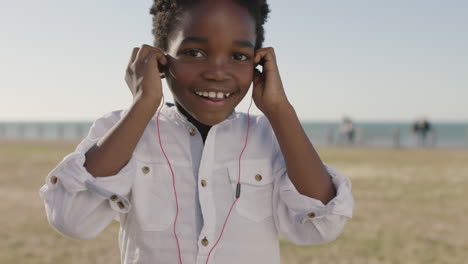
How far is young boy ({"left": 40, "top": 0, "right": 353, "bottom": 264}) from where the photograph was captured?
6.36ft

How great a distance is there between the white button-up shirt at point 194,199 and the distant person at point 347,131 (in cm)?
3079

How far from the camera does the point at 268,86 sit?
204 cm

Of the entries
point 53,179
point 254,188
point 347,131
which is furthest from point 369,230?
point 347,131

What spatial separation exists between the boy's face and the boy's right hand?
0.07 m

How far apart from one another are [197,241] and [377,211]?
7.69 m

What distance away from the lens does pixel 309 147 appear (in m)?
2.01

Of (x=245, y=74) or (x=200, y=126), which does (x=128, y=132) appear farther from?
(x=245, y=74)

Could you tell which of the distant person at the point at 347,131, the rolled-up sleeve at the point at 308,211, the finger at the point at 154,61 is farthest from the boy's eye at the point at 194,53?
the distant person at the point at 347,131

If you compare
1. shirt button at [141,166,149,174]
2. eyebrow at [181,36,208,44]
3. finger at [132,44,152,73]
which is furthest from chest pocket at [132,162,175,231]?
eyebrow at [181,36,208,44]

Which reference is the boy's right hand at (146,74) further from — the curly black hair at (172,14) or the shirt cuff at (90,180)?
the shirt cuff at (90,180)

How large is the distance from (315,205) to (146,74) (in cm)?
81

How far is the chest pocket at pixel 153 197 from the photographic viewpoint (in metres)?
2.02

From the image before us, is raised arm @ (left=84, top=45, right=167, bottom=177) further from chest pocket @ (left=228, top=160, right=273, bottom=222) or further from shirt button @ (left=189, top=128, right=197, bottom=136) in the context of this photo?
chest pocket @ (left=228, top=160, right=273, bottom=222)

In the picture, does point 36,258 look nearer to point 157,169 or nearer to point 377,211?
point 157,169
